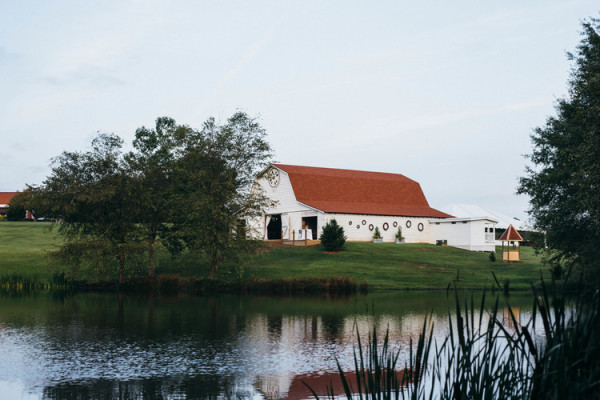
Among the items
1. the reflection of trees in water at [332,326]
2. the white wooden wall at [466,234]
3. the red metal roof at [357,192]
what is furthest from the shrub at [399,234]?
the reflection of trees in water at [332,326]

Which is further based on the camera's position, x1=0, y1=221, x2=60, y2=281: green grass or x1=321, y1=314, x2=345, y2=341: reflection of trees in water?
x1=0, y1=221, x2=60, y2=281: green grass

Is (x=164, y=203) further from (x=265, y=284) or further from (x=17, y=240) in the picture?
(x=17, y=240)

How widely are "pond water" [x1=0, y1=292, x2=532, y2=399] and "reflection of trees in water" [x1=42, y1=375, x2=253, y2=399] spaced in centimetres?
2

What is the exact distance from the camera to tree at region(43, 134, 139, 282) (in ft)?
128

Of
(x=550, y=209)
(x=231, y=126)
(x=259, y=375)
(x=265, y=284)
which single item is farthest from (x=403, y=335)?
(x=231, y=126)

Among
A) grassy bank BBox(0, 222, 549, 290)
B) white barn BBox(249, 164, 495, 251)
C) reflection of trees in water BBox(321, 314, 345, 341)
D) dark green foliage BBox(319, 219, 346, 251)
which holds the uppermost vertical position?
white barn BBox(249, 164, 495, 251)

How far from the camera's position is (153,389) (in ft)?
40.3

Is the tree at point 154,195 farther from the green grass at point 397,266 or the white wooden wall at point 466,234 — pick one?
the white wooden wall at point 466,234

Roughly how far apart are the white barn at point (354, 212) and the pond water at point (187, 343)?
23.5m

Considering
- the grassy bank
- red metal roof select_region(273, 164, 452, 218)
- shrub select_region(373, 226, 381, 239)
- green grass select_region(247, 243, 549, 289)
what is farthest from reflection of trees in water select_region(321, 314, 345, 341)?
shrub select_region(373, 226, 381, 239)

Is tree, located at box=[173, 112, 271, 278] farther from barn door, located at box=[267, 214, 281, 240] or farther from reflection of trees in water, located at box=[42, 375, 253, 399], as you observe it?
reflection of trees in water, located at box=[42, 375, 253, 399]

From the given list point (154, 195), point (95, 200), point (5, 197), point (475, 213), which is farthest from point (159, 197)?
point (5, 197)

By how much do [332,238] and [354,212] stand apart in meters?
7.33

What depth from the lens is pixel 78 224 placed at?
4194 centimetres
